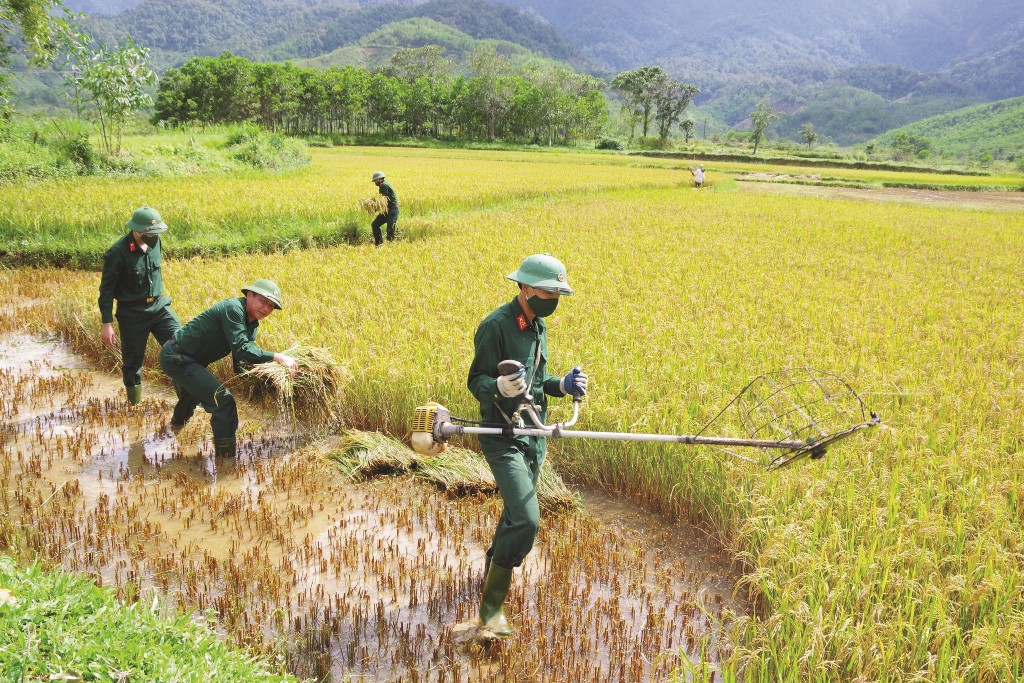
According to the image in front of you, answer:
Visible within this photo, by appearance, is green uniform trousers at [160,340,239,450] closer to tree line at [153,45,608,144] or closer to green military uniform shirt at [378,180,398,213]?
green military uniform shirt at [378,180,398,213]

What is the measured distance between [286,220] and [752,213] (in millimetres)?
12457

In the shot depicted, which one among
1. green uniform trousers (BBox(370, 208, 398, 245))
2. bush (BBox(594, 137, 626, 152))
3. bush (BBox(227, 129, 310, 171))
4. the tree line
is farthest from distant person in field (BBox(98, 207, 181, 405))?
bush (BBox(594, 137, 626, 152))

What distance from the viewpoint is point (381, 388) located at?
237 inches

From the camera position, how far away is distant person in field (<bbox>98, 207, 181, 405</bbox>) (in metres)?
5.99

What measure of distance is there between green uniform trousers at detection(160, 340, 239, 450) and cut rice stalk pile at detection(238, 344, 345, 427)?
2.08 ft

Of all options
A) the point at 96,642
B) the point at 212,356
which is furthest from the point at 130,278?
the point at 96,642

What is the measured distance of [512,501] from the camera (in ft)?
11.1

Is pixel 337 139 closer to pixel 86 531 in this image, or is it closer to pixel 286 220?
pixel 286 220

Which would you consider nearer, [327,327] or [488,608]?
[488,608]

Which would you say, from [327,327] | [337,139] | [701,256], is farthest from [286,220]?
[337,139]

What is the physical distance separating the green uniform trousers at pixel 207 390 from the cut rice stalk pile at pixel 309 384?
633 mm

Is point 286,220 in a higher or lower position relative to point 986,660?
higher

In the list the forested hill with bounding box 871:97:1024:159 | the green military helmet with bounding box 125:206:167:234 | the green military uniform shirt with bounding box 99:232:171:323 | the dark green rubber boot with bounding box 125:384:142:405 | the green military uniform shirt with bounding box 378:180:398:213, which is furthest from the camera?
the forested hill with bounding box 871:97:1024:159

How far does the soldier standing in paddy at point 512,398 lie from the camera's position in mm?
3373
